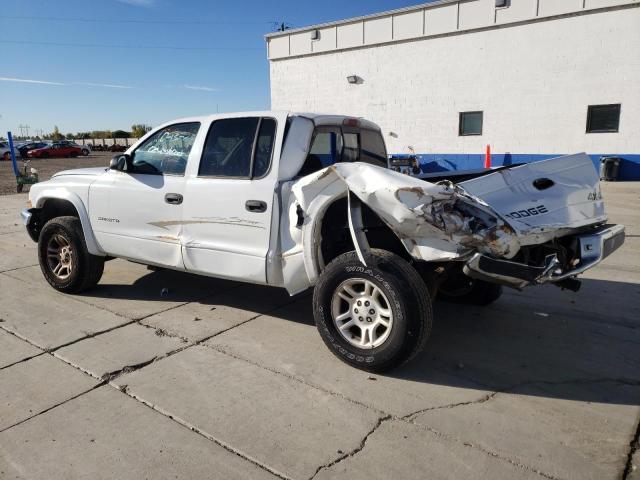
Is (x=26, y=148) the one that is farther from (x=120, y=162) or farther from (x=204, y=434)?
(x=204, y=434)

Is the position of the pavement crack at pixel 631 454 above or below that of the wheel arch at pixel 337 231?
below

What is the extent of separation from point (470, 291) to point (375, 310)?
181 cm

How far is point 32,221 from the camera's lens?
576 cm

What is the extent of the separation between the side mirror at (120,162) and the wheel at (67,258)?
Result: 2.91ft

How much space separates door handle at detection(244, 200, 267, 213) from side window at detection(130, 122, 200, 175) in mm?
901

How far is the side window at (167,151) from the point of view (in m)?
4.59

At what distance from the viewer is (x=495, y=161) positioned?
18688 mm

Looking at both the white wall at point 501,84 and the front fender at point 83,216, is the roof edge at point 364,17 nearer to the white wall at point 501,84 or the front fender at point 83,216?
the white wall at point 501,84

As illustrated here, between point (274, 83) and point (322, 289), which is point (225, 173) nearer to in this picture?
point (322, 289)

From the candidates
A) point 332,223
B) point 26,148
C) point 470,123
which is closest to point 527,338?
point 332,223

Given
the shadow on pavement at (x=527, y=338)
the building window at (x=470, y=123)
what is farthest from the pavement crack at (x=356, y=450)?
the building window at (x=470, y=123)

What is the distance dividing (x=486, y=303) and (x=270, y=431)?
2.89 metres

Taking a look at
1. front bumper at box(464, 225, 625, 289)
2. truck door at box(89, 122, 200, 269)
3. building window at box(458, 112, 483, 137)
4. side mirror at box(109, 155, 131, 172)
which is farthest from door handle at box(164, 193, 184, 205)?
building window at box(458, 112, 483, 137)

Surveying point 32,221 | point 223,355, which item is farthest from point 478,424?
point 32,221
